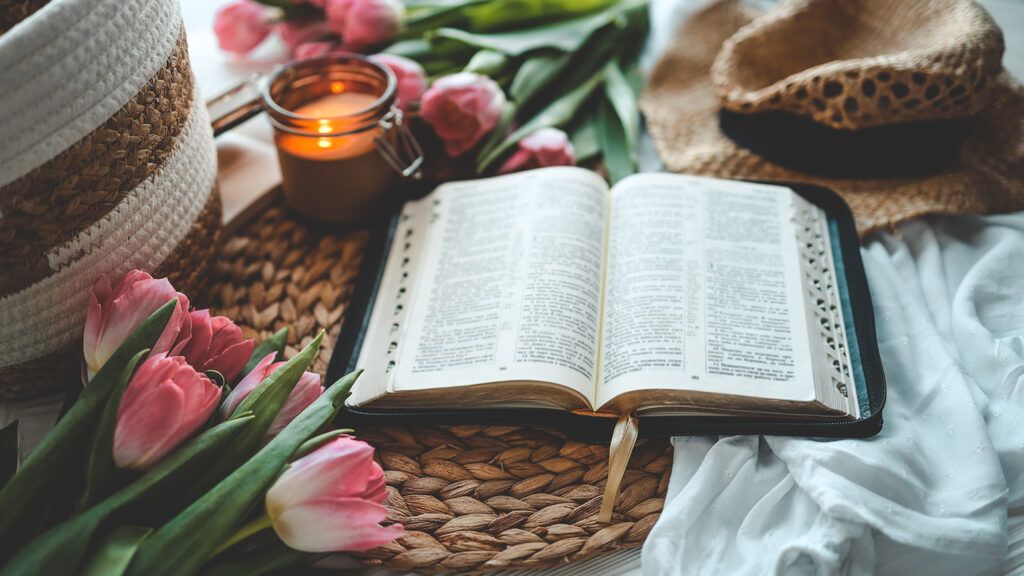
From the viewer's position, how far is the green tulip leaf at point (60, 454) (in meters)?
0.48

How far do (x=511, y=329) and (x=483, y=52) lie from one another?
421mm

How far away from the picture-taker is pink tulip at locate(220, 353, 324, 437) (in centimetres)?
56

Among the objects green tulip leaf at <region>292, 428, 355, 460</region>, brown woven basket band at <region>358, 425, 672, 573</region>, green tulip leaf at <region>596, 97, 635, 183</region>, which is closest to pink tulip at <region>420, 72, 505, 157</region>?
green tulip leaf at <region>596, 97, 635, 183</region>

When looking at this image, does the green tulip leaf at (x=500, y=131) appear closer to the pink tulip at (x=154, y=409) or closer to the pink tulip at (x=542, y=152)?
the pink tulip at (x=542, y=152)

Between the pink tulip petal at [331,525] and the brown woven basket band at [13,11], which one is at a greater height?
the brown woven basket band at [13,11]

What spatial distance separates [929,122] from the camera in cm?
79

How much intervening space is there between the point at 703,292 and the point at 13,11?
55 centimetres

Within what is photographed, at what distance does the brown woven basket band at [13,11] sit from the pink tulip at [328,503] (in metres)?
0.35

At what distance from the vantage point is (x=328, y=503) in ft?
1.57

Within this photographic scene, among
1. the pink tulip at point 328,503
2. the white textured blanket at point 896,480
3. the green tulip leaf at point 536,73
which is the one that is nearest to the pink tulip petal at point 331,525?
the pink tulip at point 328,503

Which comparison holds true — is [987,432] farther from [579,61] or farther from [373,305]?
[579,61]

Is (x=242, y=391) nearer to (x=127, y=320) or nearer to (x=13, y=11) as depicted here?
(x=127, y=320)

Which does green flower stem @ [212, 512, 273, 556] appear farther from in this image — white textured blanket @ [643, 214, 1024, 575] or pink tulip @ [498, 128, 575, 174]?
pink tulip @ [498, 128, 575, 174]

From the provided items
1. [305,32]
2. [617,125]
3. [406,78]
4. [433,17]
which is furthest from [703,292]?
[305,32]
